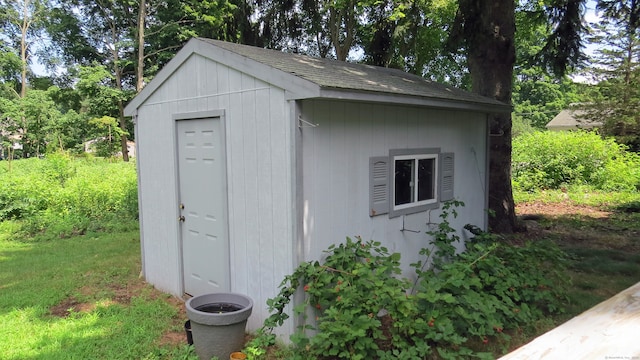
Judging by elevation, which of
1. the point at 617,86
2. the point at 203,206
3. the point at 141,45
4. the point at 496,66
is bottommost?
the point at 203,206

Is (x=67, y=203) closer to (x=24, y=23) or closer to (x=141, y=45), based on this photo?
(x=141, y=45)

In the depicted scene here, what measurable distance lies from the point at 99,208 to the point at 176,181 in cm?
624

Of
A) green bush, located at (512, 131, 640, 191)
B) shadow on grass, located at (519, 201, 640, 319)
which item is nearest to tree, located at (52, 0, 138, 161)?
green bush, located at (512, 131, 640, 191)

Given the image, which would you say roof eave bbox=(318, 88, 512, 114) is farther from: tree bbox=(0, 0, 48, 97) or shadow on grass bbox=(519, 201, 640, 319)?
tree bbox=(0, 0, 48, 97)

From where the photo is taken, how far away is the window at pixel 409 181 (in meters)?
4.32

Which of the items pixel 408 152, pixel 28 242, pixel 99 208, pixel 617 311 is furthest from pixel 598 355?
pixel 99 208

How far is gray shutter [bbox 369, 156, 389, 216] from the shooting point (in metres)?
4.24

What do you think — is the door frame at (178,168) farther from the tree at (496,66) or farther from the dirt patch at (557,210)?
the dirt patch at (557,210)

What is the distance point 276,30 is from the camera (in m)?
15.5

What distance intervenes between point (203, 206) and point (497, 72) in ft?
20.2

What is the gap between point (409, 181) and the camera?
15.6 ft

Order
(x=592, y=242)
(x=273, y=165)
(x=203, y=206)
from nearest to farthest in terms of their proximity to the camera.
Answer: (x=273, y=165) → (x=203, y=206) → (x=592, y=242)

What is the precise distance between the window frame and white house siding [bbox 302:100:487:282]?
0.23ft

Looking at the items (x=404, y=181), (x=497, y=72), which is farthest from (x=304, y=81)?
(x=497, y=72)
